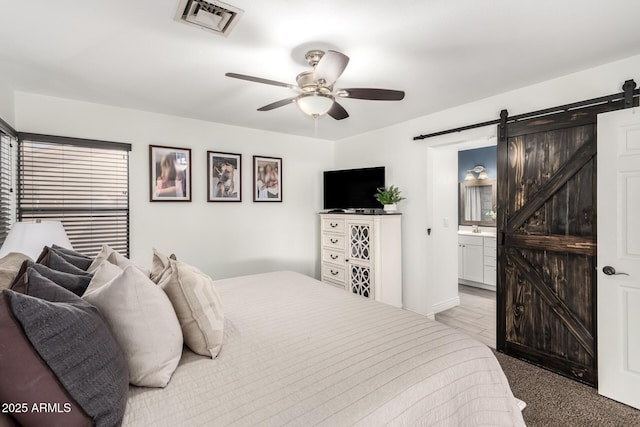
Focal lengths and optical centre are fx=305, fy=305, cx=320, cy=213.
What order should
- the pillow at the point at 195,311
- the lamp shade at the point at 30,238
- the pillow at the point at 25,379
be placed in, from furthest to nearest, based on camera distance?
the lamp shade at the point at 30,238 < the pillow at the point at 195,311 < the pillow at the point at 25,379

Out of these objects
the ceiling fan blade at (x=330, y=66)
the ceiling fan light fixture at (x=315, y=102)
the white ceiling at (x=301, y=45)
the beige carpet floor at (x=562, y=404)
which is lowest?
the beige carpet floor at (x=562, y=404)

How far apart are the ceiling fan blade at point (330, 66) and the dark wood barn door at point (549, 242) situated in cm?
186

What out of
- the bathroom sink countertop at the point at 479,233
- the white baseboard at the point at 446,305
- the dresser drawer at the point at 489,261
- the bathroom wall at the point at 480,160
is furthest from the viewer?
the bathroom wall at the point at 480,160

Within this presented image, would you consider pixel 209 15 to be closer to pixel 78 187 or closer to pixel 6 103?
pixel 6 103

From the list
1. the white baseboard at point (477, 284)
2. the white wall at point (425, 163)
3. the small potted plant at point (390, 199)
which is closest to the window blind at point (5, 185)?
the small potted plant at point (390, 199)

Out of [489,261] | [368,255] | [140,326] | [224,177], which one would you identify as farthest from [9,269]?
[489,261]

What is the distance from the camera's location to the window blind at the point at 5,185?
247cm

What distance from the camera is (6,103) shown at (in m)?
2.58

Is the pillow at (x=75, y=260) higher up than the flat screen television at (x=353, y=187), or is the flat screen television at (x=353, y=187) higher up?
the flat screen television at (x=353, y=187)

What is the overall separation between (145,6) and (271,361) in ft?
6.21

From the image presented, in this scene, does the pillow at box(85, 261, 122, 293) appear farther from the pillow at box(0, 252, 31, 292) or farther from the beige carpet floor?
the beige carpet floor

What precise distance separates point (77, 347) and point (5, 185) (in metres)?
2.67

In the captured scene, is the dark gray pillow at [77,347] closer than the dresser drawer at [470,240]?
Yes

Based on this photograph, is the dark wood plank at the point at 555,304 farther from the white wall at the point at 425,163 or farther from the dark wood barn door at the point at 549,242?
the white wall at the point at 425,163
